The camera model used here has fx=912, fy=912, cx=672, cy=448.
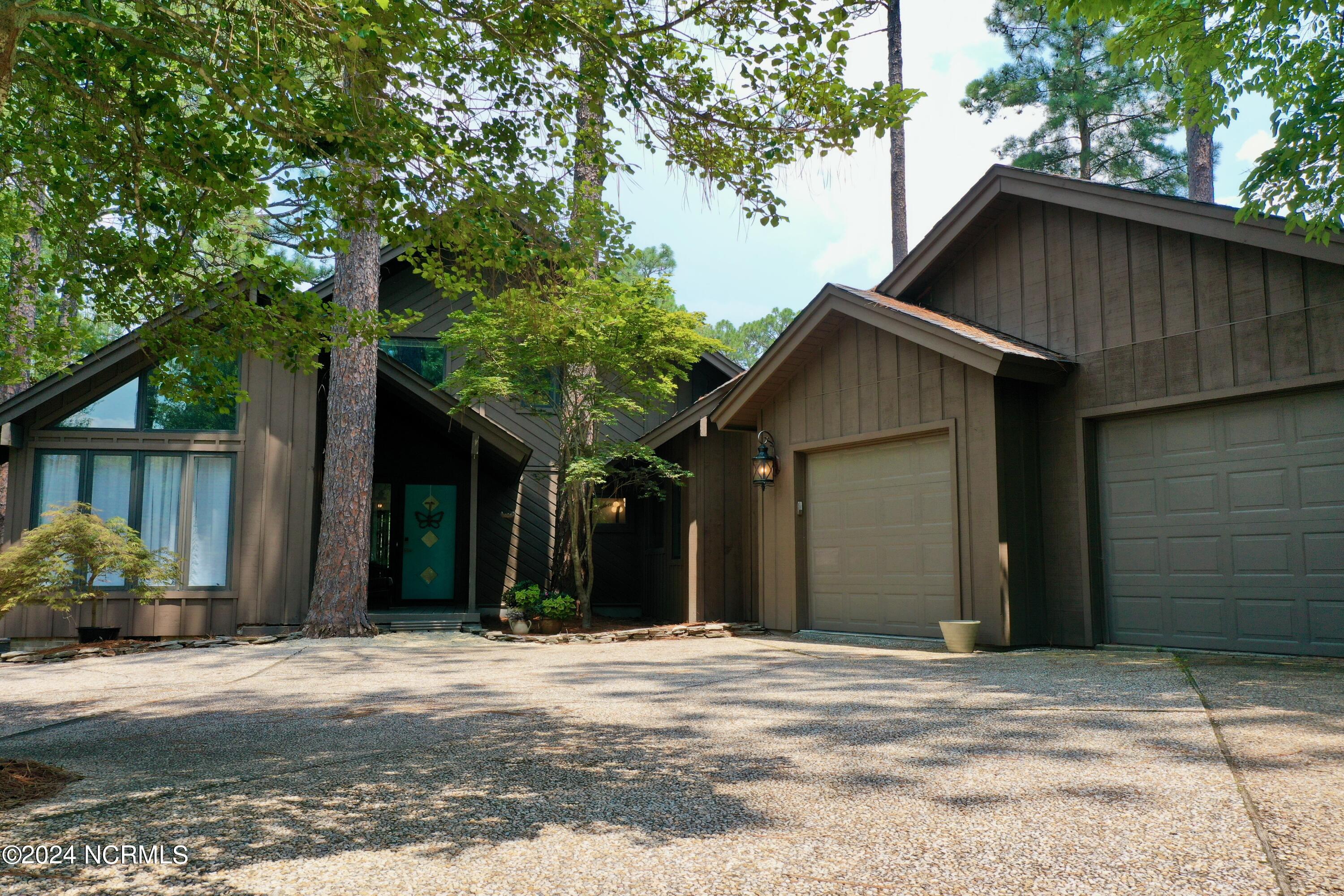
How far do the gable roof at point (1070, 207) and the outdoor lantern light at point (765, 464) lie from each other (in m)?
2.25

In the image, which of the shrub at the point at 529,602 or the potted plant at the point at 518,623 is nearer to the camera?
the shrub at the point at 529,602

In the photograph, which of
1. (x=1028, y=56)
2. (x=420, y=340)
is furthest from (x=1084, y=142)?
(x=420, y=340)

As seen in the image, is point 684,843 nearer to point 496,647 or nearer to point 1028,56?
point 496,647

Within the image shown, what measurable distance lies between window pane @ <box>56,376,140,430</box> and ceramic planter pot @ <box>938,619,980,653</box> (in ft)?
33.1

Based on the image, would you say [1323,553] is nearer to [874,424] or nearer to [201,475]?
[874,424]

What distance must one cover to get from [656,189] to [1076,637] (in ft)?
19.0

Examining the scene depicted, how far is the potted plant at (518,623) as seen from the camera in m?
12.3

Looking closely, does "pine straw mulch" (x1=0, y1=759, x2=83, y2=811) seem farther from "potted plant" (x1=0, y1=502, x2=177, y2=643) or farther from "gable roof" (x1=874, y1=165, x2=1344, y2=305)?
"gable roof" (x1=874, y1=165, x2=1344, y2=305)

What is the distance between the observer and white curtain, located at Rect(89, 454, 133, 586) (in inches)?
450

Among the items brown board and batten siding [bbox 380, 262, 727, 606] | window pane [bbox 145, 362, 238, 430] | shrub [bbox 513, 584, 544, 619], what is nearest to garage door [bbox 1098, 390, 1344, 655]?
shrub [bbox 513, 584, 544, 619]

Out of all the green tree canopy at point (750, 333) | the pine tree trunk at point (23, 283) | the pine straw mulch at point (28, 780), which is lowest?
the pine straw mulch at point (28, 780)

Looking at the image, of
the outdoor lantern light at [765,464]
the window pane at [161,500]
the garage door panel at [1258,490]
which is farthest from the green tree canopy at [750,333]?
the garage door panel at [1258,490]

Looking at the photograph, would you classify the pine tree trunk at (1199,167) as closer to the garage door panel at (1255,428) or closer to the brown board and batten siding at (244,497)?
the garage door panel at (1255,428)

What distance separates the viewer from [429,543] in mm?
15047
